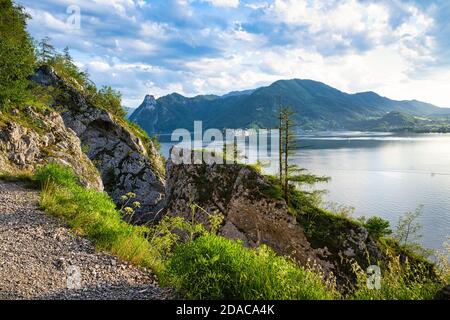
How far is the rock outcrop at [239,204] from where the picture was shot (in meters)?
26.6

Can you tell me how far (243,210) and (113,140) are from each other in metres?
17.6

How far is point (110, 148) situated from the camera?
122ft

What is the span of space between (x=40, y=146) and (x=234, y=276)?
1733 centimetres

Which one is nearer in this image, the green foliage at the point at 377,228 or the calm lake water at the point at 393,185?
the green foliage at the point at 377,228

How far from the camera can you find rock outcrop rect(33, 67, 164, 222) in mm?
35250

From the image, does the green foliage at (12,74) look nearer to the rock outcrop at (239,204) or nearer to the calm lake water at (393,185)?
the rock outcrop at (239,204)

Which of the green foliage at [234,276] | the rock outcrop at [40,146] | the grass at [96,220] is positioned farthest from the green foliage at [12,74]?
the green foliage at [234,276]

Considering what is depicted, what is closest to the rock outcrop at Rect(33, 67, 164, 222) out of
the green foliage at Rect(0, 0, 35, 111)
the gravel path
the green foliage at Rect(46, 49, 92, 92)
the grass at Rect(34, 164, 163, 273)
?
the green foliage at Rect(46, 49, 92, 92)

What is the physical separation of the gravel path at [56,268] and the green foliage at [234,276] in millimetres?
719

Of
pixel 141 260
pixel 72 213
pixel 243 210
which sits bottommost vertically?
pixel 243 210
